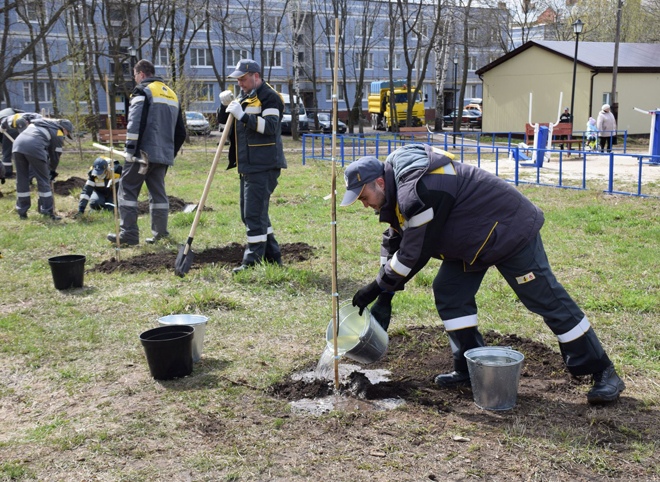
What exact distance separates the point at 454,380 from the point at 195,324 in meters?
1.74

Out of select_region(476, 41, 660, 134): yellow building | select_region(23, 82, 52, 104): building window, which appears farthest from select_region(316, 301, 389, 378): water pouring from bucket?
select_region(23, 82, 52, 104): building window

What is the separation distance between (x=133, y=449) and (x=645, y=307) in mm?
4242

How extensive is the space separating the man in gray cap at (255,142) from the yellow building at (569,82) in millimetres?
25833

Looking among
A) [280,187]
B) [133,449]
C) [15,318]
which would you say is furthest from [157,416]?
[280,187]

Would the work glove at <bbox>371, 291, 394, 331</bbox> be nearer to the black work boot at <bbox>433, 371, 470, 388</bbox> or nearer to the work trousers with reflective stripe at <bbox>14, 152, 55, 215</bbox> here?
the black work boot at <bbox>433, 371, 470, 388</bbox>

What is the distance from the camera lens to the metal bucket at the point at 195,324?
4855 millimetres

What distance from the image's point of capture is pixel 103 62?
52625 mm

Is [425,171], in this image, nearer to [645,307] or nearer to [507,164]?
[645,307]

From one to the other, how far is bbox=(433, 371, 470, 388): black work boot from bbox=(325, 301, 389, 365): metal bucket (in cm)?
39

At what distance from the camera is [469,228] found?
12.8 feet

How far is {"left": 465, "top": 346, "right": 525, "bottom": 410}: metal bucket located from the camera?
392cm

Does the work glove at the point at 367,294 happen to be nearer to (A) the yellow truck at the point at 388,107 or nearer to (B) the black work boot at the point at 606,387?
(B) the black work boot at the point at 606,387

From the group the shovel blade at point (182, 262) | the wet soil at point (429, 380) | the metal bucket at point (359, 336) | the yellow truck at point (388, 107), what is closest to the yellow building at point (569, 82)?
the yellow truck at point (388, 107)

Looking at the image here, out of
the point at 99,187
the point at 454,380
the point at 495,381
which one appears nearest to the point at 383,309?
the point at 454,380
